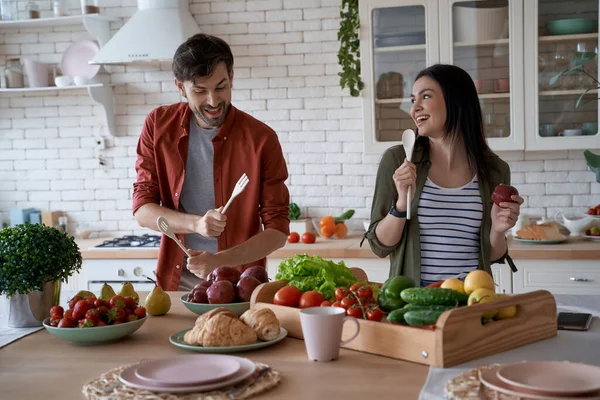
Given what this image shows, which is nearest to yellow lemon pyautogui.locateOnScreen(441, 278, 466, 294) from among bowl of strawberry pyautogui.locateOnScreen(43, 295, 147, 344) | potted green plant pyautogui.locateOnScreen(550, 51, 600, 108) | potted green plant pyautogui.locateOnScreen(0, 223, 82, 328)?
bowl of strawberry pyautogui.locateOnScreen(43, 295, 147, 344)

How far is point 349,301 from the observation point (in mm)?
1868

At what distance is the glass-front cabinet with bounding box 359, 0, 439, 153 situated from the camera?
4.13 metres

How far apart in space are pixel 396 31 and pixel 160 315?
2497mm

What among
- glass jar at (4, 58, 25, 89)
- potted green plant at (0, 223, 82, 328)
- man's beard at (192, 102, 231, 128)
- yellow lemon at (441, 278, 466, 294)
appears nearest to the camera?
yellow lemon at (441, 278, 466, 294)

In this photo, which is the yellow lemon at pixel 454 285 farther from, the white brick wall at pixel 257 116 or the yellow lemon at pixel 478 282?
the white brick wall at pixel 257 116

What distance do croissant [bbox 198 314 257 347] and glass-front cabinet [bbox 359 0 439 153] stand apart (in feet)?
8.46

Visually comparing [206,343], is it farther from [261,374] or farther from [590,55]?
[590,55]

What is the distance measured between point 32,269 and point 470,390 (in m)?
1.31

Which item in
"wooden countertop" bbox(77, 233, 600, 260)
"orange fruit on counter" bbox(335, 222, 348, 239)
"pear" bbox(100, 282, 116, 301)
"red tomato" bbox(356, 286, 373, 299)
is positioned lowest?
"wooden countertop" bbox(77, 233, 600, 260)

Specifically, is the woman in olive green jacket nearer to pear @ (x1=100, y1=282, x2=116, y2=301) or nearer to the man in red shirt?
the man in red shirt

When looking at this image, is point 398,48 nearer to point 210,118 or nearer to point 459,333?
point 210,118

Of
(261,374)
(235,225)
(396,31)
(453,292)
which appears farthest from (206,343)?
(396,31)

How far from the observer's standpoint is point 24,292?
84.7 inches

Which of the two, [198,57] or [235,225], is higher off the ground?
[198,57]
